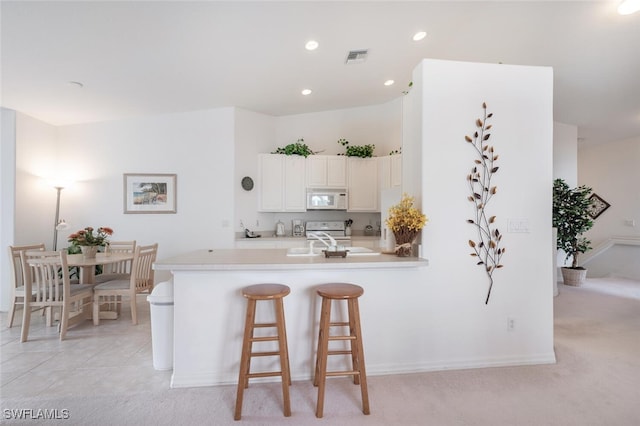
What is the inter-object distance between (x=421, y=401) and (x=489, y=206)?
1.61m

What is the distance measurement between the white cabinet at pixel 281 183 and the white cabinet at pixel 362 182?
818 millimetres

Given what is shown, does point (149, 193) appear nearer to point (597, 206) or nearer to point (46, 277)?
point (46, 277)

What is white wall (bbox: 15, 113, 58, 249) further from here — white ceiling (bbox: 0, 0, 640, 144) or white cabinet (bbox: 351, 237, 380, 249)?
white cabinet (bbox: 351, 237, 380, 249)

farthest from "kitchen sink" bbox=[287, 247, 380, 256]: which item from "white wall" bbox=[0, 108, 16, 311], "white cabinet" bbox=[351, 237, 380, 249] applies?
"white wall" bbox=[0, 108, 16, 311]

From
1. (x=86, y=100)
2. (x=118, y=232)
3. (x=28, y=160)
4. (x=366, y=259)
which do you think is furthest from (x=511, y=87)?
(x=28, y=160)

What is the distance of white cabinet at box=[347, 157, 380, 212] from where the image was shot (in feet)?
16.4

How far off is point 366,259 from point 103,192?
424 centimetres

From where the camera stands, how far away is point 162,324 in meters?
2.33

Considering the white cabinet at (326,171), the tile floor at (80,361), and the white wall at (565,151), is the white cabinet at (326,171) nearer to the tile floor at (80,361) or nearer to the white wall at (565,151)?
the tile floor at (80,361)

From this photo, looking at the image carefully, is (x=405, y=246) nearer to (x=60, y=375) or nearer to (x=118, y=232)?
(x=60, y=375)

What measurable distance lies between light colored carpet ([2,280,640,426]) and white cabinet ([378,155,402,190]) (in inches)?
119

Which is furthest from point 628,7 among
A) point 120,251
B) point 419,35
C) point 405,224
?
point 120,251

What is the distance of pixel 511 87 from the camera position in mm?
2514

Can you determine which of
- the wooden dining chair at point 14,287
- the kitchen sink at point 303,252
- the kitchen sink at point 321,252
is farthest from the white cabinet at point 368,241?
the wooden dining chair at point 14,287
